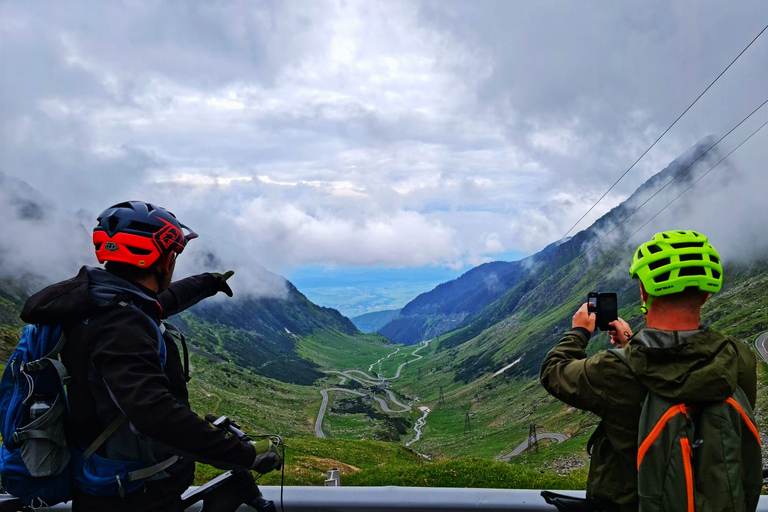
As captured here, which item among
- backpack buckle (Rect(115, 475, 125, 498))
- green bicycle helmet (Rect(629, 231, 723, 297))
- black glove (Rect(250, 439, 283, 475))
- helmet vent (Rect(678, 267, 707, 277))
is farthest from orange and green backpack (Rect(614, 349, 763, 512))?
backpack buckle (Rect(115, 475, 125, 498))

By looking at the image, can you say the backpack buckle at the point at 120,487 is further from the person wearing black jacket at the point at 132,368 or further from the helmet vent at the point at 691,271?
the helmet vent at the point at 691,271

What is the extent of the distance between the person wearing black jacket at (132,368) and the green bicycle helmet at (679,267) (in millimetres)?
4253

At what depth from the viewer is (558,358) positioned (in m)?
5.02

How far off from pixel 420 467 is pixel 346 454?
1938 inches

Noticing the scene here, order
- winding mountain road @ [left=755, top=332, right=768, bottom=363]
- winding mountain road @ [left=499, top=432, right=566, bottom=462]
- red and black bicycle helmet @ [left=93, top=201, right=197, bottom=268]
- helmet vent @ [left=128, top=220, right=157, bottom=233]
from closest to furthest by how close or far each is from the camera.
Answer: red and black bicycle helmet @ [left=93, top=201, right=197, bottom=268], helmet vent @ [left=128, top=220, right=157, bottom=233], winding mountain road @ [left=755, top=332, right=768, bottom=363], winding mountain road @ [left=499, top=432, right=566, bottom=462]

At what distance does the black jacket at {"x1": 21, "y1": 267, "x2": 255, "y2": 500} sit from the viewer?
4.45 meters

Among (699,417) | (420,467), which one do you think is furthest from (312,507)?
(420,467)

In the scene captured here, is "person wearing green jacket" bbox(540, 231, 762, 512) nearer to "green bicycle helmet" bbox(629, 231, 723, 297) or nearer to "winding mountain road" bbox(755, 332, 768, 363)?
"green bicycle helmet" bbox(629, 231, 723, 297)

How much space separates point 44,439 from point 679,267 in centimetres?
606

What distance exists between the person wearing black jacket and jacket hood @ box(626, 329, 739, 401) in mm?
3878

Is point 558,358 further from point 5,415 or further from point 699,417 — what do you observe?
point 5,415

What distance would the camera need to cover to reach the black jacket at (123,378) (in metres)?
4.45

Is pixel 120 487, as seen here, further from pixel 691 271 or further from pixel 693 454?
pixel 691 271

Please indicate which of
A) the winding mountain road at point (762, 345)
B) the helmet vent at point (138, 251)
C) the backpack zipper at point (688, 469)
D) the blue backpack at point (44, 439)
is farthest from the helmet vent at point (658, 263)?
the winding mountain road at point (762, 345)
